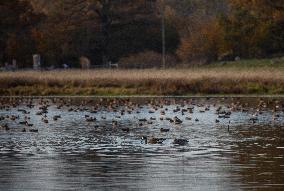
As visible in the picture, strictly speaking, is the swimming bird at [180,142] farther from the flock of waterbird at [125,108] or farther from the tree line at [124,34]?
the tree line at [124,34]

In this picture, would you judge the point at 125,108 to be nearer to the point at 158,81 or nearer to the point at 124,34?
the point at 158,81

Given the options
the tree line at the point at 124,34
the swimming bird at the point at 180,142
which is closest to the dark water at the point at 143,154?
the swimming bird at the point at 180,142

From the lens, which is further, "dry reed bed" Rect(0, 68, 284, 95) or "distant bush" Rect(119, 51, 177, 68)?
"distant bush" Rect(119, 51, 177, 68)

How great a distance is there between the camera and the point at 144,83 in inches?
2040

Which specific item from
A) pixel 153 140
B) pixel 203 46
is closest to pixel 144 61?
pixel 203 46

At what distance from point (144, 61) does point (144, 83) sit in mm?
26387

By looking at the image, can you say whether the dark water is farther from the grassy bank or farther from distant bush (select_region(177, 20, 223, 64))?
distant bush (select_region(177, 20, 223, 64))

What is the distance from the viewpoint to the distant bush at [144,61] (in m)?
76.0

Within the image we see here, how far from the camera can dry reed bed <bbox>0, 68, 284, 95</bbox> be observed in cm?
4953

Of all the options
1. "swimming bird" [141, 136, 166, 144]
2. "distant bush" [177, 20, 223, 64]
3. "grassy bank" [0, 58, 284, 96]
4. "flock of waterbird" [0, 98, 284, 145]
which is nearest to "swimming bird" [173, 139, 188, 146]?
"swimming bird" [141, 136, 166, 144]

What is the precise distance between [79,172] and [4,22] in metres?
58.7

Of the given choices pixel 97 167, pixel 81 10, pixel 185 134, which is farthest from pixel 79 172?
pixel 81 10

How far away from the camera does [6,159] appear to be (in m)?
21.9

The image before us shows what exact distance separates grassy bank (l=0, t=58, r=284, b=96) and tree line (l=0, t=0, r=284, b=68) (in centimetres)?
2091
